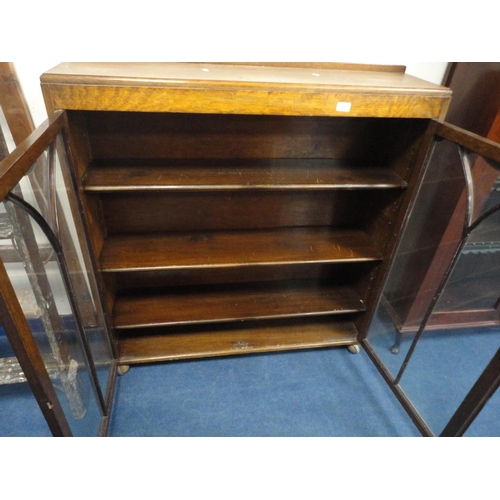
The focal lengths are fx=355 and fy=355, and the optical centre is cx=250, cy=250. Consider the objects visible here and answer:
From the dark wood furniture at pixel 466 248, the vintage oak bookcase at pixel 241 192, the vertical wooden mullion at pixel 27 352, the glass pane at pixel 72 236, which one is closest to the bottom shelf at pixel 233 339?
the vintage oak bookcase at pixel 241 192

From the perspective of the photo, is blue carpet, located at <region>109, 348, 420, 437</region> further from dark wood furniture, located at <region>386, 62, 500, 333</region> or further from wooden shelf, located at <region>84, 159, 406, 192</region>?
wooden shelf, located at <region>84, 159, 406, 192</region>

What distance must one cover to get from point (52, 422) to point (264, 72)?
118cm

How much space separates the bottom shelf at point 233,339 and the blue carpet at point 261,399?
0.06 meters

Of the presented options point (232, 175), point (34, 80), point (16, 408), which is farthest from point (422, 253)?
point (16, 408)

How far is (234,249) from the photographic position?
4.84 feet

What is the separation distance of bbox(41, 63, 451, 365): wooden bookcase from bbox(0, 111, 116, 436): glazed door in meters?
0.08

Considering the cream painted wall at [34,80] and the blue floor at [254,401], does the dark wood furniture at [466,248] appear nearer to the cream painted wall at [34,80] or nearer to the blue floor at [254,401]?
the blue floor at [254,401]

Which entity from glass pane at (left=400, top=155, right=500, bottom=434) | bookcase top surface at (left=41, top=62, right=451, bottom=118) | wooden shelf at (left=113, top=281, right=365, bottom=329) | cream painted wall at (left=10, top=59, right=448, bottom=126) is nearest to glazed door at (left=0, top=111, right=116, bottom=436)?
bookcase top surface at (left=41, top=62, right=451, bottom=118)

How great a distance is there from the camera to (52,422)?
0.81m

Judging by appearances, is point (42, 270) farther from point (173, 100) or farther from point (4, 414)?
point (4, 414)

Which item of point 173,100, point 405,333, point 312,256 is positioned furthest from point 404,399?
point 173,100

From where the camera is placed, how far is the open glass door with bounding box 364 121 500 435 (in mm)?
1242

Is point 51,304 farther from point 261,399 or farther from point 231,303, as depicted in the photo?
point 261,399

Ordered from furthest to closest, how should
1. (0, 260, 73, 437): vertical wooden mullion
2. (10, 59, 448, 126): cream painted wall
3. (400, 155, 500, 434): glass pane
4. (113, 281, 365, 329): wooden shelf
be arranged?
(113, 281, 365, 329): wooden shelf, (400, 155, 500, 434): glass pane, (10, 59, 448, 126): cream painted wall, (0, 260, 73, 437): vertical wooden mullion
